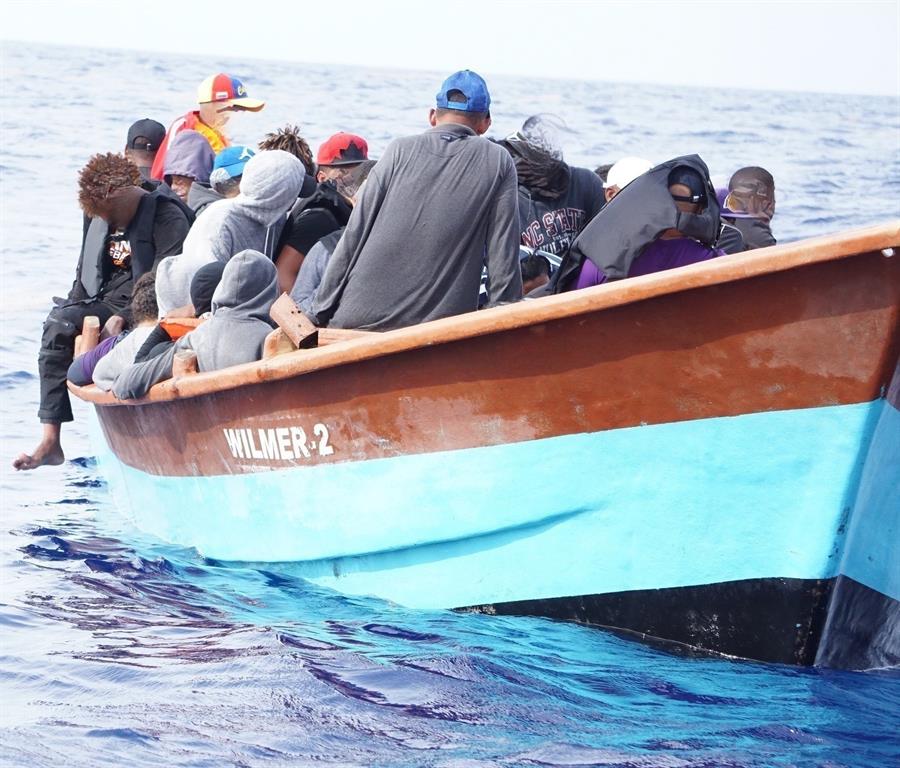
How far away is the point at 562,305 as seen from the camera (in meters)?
4.09

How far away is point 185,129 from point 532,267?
130 inches

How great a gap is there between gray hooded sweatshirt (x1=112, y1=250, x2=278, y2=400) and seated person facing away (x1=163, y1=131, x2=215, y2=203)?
2740mm

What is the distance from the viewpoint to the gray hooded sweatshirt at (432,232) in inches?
193

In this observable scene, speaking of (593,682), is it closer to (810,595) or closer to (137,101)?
(810,595)

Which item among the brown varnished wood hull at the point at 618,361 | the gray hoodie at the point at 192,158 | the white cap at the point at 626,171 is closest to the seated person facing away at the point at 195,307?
the brown varnished wood hull at the point at 618,361

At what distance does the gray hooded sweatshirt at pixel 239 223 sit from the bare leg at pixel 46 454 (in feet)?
5.57

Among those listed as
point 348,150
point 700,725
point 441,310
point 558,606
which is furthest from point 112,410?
point 700,725

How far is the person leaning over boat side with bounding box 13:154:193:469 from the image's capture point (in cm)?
697

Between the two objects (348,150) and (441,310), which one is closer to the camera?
(441,310)

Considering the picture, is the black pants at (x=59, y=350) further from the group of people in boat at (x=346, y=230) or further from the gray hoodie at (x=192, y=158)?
the gray hoodie at (x=192, y=158)

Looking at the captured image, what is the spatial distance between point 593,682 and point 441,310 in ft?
4.78

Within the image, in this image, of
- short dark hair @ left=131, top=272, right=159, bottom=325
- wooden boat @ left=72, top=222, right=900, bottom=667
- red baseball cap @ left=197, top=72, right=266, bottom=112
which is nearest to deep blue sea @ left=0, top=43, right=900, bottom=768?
wooden boat @ left=72, top=222, right=900, bottom=667

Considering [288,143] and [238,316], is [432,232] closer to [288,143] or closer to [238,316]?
[238,316]

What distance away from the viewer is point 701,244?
471cm
